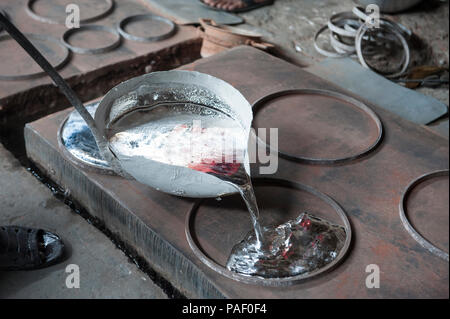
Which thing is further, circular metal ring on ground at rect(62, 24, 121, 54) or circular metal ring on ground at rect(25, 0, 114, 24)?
circular metal ring on ground at rect(25, 0, 114, 24)

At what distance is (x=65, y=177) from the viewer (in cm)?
290

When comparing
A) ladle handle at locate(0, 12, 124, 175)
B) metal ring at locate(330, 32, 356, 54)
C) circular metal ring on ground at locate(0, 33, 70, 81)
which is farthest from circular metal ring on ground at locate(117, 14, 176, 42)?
ladle handle at locate(0, 12, 124, 175)

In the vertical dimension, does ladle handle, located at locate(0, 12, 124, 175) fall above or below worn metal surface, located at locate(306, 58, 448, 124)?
above

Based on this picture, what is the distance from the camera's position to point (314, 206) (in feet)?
8.39

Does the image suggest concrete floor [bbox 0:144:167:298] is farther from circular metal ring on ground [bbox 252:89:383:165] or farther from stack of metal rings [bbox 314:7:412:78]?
stack of metal rings [bbox 314:7:412:78]

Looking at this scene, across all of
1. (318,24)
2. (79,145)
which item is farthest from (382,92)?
(79,145)

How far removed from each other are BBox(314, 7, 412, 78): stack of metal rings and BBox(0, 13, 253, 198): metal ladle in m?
2.27

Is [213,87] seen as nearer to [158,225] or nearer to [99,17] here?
[158,225]

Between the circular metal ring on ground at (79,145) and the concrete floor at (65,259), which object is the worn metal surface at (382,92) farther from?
the concrete floor at (65,259)

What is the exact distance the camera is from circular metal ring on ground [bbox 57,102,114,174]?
2721 millimetres

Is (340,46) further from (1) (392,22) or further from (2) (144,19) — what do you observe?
(2) (144,19)

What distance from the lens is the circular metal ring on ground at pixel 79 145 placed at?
8.93ft

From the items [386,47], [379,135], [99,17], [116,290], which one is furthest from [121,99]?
[386,47]

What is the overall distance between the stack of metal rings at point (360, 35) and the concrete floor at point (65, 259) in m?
2.98
